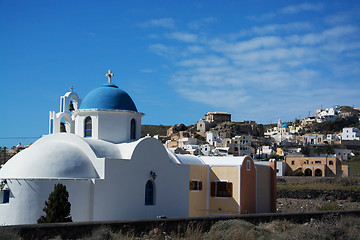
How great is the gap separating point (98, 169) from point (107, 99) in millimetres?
4259

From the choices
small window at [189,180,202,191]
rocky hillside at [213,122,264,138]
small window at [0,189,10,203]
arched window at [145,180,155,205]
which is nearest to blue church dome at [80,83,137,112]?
arched window at [145,180,155,205]

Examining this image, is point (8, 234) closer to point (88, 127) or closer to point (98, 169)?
point (98, 169)

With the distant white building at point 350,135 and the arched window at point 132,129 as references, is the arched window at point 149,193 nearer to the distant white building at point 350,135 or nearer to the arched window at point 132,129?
the arched window at point 132,129

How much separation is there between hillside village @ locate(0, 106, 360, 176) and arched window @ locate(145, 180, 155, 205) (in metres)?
24.7

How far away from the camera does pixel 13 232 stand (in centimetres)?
845

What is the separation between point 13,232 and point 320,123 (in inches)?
4444

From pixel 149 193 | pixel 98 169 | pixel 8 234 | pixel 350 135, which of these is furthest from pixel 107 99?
pixel 350 135

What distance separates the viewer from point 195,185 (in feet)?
78.2

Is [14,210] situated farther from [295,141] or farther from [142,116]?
[295,141]

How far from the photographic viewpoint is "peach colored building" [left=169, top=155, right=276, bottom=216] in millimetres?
23859

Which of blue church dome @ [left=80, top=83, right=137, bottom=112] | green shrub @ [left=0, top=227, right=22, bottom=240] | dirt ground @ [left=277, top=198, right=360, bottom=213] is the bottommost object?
dirt ground @ [left=277, top=198, right=360, bottom=213]

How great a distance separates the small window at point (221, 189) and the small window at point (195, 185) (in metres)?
0.95

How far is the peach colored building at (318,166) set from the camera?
54.1 m

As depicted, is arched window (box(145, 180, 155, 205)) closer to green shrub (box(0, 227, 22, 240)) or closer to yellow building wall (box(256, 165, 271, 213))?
yellow building wall (box(256, 165, 271, 213))
